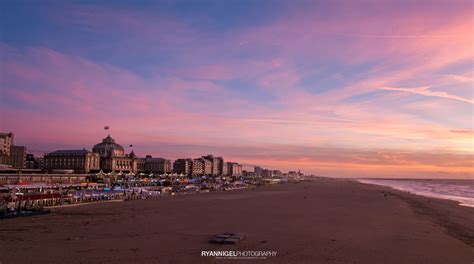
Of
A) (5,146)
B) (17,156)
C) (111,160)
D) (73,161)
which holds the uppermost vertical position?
(5,146)

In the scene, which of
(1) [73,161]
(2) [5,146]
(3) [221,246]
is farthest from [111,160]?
(3) [221,246]

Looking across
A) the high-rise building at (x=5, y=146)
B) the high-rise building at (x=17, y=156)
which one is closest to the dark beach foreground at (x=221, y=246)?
the high-rise building at (x=5, y=146)

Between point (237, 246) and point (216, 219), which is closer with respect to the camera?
point (237, 246)

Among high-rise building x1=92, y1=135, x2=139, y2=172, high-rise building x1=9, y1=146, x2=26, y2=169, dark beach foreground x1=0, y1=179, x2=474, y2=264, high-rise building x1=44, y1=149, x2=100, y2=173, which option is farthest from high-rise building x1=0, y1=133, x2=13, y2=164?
dark beach foreground x1=0, y1=179, x2=474, y2=264

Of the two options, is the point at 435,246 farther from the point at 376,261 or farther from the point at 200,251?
the point at 200,251

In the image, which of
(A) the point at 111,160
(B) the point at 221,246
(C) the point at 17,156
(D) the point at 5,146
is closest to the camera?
(B) the point at 221,246

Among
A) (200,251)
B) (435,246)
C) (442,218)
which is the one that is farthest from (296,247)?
(442,218)

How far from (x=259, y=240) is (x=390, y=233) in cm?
1161

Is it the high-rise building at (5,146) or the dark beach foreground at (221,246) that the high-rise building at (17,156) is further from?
the dark beach foreground at (221,246)

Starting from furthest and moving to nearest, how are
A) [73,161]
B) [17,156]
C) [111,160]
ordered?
[111,160], [17,156], [73,161]

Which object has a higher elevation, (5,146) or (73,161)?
(5,146)

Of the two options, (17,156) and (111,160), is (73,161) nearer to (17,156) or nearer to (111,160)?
(111,160)

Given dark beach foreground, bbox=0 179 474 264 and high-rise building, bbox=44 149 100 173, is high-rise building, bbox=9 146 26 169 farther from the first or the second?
dark beach foreground, bbox=0 179 474 264

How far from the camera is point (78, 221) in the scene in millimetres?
32406
